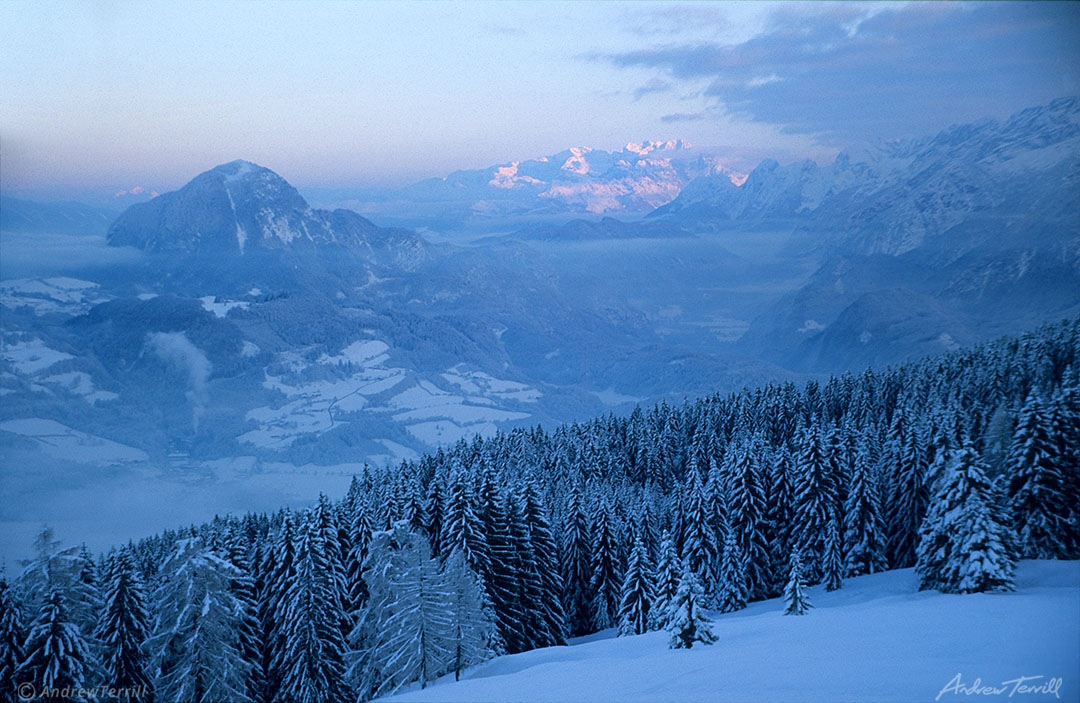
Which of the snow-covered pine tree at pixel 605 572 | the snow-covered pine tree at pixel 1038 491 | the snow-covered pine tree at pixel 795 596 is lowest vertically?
the snow-covered pine tree at pixel 605 572

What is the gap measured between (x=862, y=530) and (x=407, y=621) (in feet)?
111

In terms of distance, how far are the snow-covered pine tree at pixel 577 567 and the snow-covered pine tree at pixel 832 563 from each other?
54.9ft

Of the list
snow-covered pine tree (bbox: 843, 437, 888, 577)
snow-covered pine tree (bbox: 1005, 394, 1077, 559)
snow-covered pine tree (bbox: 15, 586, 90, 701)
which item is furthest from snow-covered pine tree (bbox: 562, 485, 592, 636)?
snow-covered pine tree (bbox: 15, 586, 90, 701)

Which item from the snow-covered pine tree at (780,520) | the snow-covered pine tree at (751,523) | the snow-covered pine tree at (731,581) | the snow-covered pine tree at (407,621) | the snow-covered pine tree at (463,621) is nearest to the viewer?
the snow-covered pine tree at (407,621)

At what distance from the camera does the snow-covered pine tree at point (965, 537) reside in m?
33.4

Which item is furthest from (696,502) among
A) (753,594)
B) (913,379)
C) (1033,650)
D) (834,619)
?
(913,379)

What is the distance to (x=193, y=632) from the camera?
95.7 feet

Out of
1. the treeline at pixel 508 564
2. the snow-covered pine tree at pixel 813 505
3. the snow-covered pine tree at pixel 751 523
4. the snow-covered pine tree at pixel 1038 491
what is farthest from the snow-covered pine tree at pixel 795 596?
the snow-covered pine tree at pixel 751 523

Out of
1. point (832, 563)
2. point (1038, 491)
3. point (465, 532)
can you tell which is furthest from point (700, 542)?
point (1038, 491)

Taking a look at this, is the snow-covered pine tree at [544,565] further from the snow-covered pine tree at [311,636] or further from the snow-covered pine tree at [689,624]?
the snow-covered pine tree at [689,624]

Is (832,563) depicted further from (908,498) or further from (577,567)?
(577,567)

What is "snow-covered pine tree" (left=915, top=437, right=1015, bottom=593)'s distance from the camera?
33375 millimetres

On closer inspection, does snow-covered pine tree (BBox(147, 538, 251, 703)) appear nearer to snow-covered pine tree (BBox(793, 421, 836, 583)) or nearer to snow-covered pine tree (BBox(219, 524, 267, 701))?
snow-covered pine tree (BBox(219, 524, 267, 701))

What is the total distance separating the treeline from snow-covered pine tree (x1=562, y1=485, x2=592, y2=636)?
148mm
